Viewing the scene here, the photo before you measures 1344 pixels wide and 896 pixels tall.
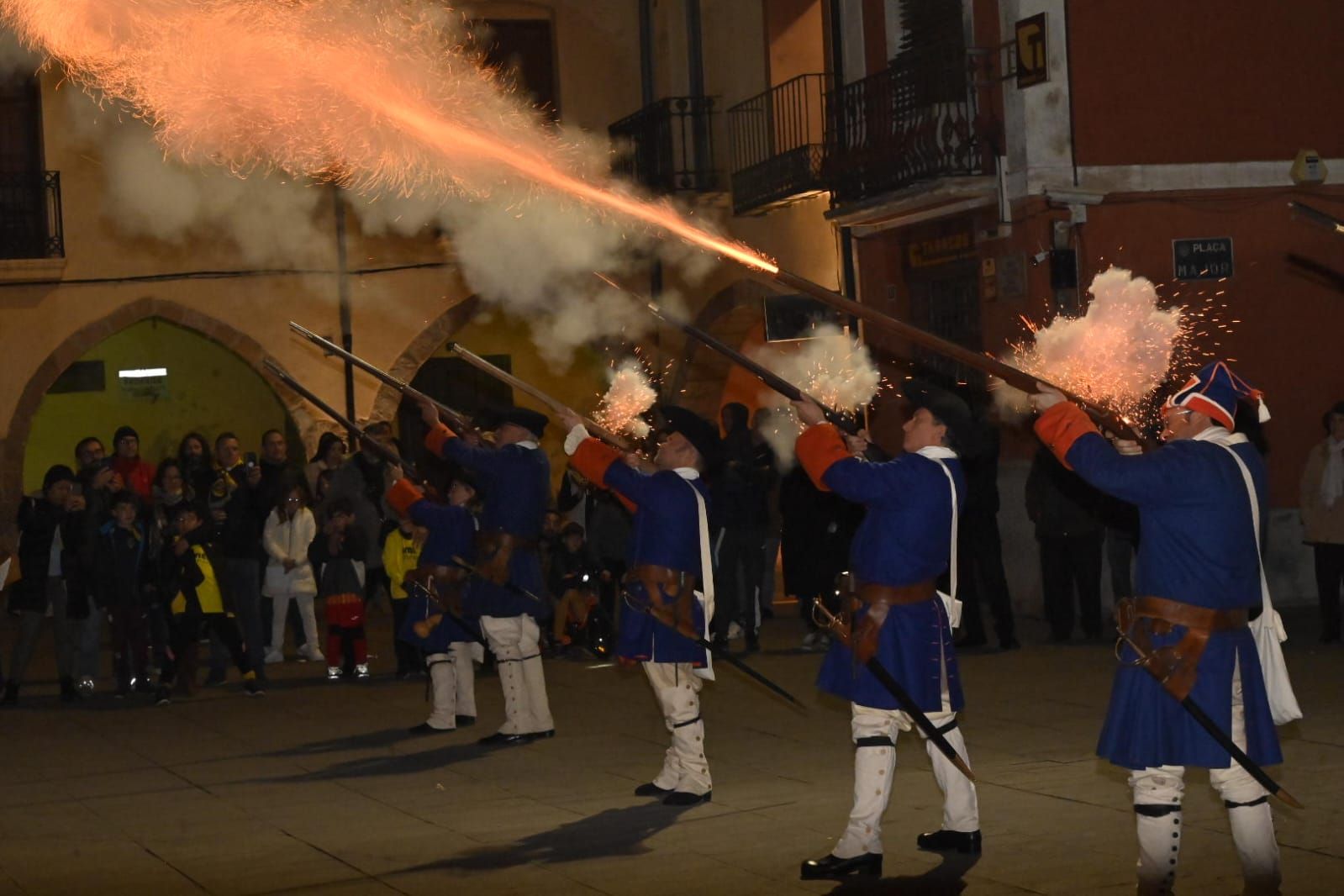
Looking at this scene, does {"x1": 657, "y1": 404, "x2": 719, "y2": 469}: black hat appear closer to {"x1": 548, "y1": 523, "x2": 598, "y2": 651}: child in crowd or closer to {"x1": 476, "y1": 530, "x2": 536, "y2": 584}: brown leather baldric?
{"x1": 476, "y1": 530, "x2": 536, "y2": 584}: brown leather baldric

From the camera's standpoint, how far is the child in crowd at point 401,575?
45.7 ft

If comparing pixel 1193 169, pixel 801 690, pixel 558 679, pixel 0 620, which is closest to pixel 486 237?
pixel 558 679

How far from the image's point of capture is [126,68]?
10.4m

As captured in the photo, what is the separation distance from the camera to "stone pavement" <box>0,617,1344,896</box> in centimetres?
743

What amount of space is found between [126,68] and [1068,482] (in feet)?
24.5

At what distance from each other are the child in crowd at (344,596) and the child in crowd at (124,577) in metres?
A: 1.30

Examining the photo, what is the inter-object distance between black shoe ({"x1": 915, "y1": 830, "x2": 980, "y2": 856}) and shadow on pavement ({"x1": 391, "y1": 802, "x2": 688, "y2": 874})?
1.14 m

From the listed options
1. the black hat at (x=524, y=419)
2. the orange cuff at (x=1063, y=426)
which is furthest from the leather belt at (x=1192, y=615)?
the black hat at (x=524, y=419)

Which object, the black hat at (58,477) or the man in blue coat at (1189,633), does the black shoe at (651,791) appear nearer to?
the man in blue coat at (1189,633)

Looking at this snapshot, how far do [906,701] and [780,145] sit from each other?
13029mm

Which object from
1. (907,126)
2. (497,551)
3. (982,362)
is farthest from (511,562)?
(907,126)

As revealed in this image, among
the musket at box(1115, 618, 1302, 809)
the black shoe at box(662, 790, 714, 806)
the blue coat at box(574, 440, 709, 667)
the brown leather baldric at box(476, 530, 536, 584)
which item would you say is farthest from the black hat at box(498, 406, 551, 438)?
the musket at box(1115, 618, 1302, 809)

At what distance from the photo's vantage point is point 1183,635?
6438mm

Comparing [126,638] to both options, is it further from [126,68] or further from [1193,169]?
[1193,169]
